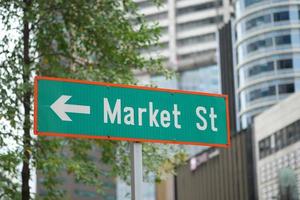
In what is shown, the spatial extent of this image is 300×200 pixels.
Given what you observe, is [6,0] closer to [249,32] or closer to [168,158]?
[168,158]

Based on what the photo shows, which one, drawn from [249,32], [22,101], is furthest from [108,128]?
[249,32]

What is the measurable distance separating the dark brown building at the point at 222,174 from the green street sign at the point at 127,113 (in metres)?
64.3

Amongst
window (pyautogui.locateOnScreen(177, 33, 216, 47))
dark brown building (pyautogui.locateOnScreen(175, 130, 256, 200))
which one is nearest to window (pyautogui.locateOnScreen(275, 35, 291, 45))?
dark brown building (pyautogui.locateOnScreen(175, 130, 256, 200))

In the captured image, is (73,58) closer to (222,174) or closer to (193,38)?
(222,174)

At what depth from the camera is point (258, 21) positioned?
3797 inches

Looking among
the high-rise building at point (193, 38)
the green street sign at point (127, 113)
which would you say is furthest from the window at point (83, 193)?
the green street sign at point (127, 113)

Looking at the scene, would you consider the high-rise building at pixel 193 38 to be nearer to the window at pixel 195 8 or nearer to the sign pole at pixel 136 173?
the window at pixel 195 8

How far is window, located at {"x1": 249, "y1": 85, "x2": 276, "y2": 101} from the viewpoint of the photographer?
9497 cm

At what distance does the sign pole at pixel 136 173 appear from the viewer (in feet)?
26.7

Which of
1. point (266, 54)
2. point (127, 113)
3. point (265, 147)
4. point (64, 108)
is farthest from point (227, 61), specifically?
point (64, 108)

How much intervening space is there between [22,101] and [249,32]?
82.3m

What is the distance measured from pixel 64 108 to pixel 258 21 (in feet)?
293

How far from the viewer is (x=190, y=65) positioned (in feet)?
511

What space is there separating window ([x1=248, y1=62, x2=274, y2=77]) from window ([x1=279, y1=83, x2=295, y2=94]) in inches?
91.7
